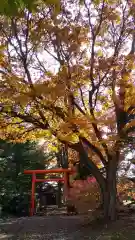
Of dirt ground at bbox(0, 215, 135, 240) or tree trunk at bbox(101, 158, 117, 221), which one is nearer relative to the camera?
dirt ground at bbox(0, 215, 135, 240)

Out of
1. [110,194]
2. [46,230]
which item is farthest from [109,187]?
[46,230]

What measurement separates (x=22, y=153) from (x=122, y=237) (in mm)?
12418

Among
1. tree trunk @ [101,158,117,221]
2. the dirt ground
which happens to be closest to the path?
the dirt ground

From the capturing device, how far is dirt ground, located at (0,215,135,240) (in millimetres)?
6984

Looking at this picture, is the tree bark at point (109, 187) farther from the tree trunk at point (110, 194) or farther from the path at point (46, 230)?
the path at point (46, 230)

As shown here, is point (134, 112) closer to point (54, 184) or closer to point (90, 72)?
point (90, 72)

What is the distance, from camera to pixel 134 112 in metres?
9.07

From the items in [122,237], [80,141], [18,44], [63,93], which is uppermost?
[18,44]

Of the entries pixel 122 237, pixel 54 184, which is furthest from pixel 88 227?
pixel 54 184

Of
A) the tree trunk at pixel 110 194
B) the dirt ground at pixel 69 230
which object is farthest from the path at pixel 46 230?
the tree trunk at pixel 110 194

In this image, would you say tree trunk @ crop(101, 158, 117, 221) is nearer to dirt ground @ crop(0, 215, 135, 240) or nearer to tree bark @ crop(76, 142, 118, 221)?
tree bark @ crop(76, 142, 118, 221)

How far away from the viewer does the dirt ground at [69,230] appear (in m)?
6.98

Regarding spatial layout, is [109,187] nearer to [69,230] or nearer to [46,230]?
[69,230]

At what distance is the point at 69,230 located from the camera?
8070 millimetres
